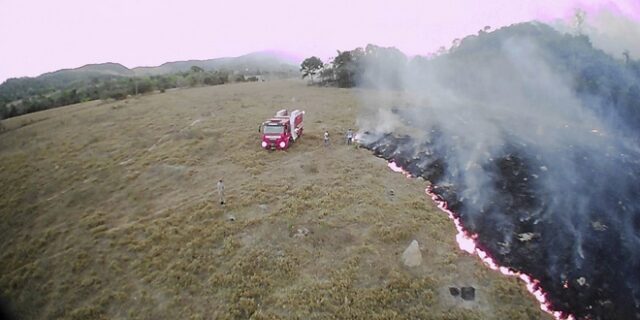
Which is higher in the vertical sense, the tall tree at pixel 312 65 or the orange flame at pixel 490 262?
the tall tree at pixel 312 65

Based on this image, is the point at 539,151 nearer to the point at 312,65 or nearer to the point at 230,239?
the point at 230,239

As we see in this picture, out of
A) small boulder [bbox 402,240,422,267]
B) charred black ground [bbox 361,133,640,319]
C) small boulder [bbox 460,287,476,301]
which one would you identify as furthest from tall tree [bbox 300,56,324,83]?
small boulder [bbox 460,287,476,301]

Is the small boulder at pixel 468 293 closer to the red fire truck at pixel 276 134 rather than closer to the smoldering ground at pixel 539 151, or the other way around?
the smoldering ground at pixel 539 151

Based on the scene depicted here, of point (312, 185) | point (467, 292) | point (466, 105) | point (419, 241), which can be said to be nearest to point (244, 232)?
point (312, 185)

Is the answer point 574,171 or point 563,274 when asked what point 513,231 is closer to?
point 563,274

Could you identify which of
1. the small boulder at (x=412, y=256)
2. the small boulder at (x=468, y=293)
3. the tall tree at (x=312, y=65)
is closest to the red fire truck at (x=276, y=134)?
the small boulder at (x=412, y=256)

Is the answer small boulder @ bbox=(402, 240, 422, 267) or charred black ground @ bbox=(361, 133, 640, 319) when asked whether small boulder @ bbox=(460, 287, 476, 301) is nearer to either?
small boulder @ bbox=(402, 240, 422, 267)
